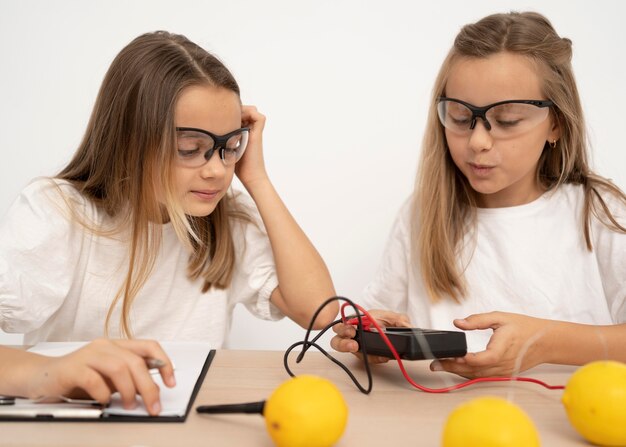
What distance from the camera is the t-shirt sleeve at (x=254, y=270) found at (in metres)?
1.56

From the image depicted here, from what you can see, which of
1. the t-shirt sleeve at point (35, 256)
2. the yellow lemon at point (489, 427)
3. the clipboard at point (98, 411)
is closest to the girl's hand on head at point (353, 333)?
the clipboard at point (98, 411)

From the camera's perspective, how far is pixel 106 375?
78 centimetres

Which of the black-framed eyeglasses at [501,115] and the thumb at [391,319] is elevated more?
the black-framed eyeglasses at [501,115]

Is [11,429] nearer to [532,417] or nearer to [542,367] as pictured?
[532,417]

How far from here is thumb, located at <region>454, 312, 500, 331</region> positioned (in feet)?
3.22

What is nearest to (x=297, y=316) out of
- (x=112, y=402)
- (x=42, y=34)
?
(x=112, y=402)

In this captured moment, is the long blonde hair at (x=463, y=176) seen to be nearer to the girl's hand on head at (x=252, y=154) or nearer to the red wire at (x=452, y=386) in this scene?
the girl's hand on head at (x=252, y=154)

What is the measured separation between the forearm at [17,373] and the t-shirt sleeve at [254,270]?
713 millimetres

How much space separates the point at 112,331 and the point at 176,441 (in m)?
0.84

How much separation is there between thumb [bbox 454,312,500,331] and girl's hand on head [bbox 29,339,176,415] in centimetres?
43

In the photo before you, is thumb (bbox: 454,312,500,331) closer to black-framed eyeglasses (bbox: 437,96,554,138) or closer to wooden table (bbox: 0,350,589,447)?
wooden table (bbox: 0,350,589,447)

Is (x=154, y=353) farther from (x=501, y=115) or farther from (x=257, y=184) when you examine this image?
(x=501, y=115)

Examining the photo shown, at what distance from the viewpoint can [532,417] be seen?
0.81 meters

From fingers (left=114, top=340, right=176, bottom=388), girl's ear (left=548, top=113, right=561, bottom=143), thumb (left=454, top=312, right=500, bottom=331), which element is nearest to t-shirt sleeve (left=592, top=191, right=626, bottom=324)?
girl's ear (left=548, top=113, right=561, bottom=143)
